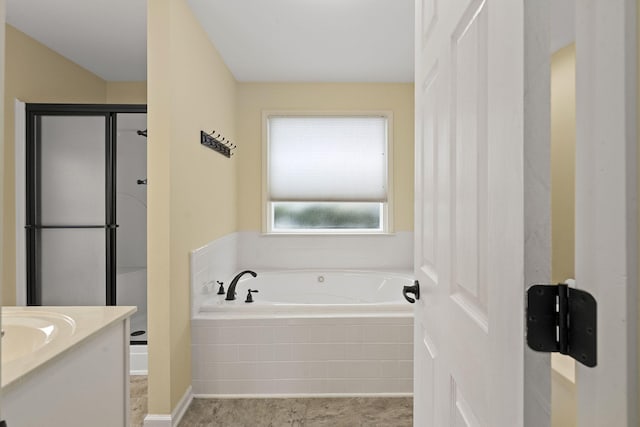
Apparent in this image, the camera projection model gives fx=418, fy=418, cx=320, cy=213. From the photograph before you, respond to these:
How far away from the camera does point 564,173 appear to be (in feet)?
2.14

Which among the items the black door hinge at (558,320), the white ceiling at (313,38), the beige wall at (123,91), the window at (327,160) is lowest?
the black door hinge at (558,320)

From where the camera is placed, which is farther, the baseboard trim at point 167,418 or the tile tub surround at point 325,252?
the tile tub surround at point 325,252

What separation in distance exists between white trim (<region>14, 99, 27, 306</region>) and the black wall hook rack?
3.99ft

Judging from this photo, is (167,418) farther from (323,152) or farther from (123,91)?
(123,91)

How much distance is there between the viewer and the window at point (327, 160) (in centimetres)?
428

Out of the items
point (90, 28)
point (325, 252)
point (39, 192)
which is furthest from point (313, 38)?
point (39, 192)

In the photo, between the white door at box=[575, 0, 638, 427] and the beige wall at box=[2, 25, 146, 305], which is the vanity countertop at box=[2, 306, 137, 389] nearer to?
the white door at box=[575, 0, 638, 427]

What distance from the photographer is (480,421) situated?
0.76 m

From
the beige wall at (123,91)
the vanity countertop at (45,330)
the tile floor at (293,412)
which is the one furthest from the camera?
the beige wall at (123,91)

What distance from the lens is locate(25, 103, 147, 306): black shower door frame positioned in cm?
289

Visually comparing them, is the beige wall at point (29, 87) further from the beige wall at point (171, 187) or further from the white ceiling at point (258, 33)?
the beige wall at point (171, 187)

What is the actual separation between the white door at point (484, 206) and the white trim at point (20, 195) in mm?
2838

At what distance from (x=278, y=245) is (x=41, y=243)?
205 centimetres

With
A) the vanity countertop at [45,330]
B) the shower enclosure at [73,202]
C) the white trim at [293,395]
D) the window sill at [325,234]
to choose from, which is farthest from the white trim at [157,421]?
the window sill at [325,234]
